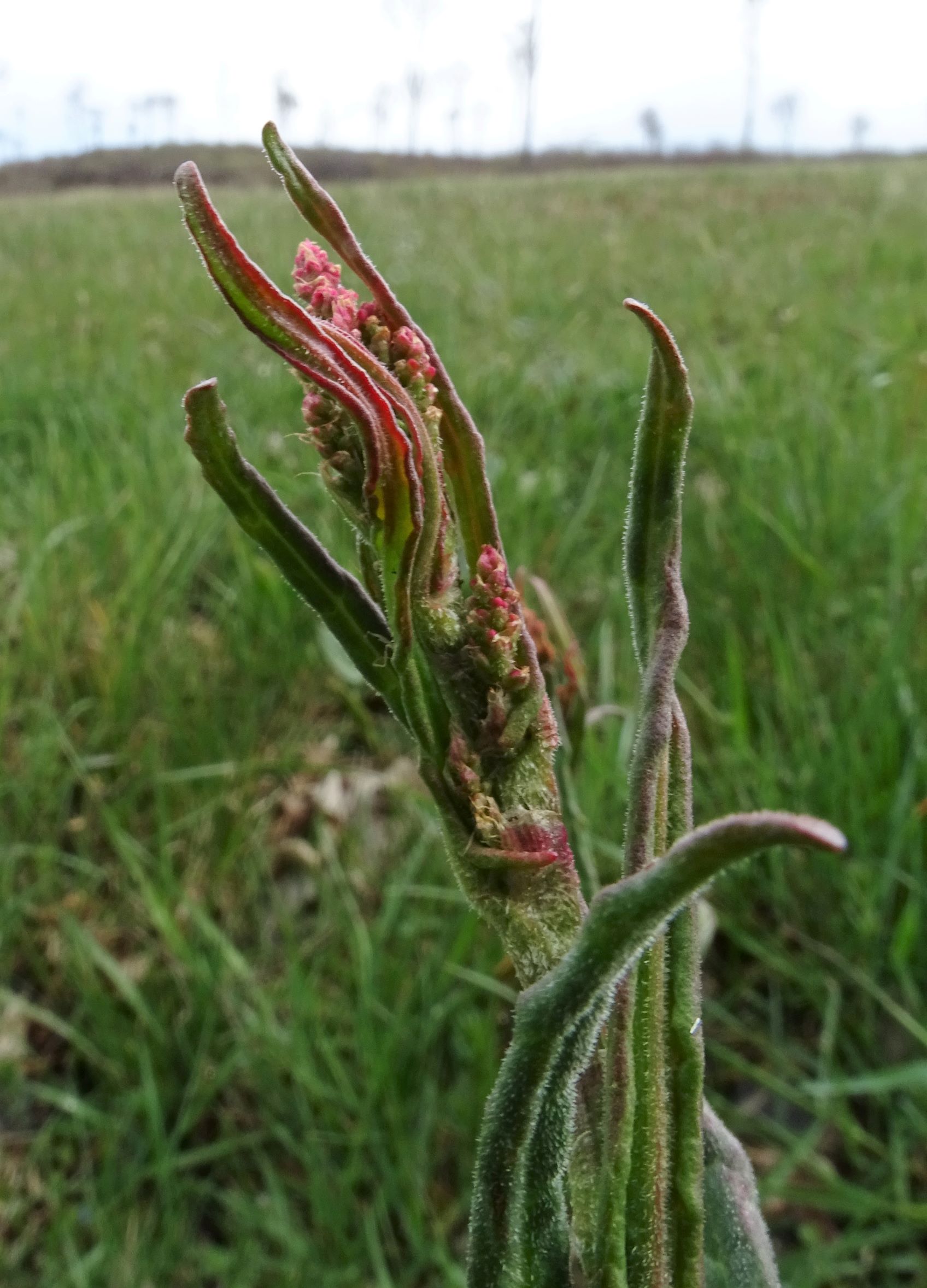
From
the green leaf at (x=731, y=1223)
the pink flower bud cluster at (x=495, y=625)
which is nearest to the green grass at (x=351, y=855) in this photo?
the green leaf at (x=731, y=1223)

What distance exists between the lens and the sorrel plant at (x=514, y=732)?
234 millimetres

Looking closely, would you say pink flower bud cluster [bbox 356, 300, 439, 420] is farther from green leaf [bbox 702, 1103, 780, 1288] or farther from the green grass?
the green grass

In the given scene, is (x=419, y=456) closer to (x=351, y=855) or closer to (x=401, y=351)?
(x=401, y=351)

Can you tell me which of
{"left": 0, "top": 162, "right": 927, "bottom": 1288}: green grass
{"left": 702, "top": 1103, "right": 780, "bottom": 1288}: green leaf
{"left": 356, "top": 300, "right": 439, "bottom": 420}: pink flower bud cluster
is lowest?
{"left": 0, "top": 162, "right": 927, "bottom": 1288}: green grass

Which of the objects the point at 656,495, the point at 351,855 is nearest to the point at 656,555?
the point at 656,495

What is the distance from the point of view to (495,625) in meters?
0.25

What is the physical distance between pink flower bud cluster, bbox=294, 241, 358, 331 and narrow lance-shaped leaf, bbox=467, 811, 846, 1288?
0.48ft

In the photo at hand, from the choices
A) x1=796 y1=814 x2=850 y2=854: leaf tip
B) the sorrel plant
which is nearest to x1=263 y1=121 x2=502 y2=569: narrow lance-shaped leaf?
the sorrel plant

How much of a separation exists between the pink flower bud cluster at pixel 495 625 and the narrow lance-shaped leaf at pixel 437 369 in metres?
0.01

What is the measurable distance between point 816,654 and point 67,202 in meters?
8.41

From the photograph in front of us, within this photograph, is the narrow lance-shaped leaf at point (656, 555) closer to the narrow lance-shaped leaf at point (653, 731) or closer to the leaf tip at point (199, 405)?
the narrow lance-shaped leaf at point (653, 731)

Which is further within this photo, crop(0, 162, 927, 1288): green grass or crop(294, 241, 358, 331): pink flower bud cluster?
crop(0, 162, 927, 1288): green grass

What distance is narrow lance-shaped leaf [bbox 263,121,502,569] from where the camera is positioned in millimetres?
259

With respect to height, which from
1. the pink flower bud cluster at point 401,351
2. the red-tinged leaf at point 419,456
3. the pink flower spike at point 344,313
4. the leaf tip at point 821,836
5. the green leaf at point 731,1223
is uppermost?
the pink flower spike at point 344,313
